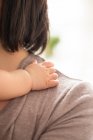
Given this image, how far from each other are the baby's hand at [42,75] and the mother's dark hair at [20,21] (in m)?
0.08

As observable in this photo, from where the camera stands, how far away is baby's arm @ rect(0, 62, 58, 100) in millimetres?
800

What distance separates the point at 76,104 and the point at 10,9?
295mm

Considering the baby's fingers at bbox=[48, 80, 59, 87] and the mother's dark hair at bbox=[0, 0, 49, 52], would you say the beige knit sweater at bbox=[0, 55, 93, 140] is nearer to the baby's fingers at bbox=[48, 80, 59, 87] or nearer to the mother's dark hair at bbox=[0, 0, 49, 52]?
the baby's fingers at bbox=[48, 80, 59, 87]

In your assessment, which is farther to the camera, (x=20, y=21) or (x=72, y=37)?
(x=72, y=37)

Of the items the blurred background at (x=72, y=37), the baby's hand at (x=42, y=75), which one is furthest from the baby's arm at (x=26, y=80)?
the blurred background at (x=72, y=37)

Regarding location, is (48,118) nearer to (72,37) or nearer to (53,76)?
(53,76)

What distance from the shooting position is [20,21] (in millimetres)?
896

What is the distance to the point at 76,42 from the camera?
2514 millimetres

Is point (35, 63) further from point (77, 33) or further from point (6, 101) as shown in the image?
point (77, 33)

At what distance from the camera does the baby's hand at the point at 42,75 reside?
0.84 m

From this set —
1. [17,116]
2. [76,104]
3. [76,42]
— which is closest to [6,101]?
[17,116]

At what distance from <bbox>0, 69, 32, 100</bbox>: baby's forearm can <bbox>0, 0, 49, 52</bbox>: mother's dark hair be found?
10 centimetres

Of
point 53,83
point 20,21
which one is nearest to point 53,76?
point 53,83

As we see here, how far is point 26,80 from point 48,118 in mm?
106
